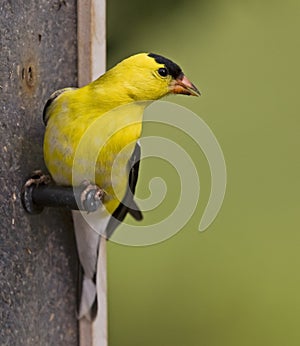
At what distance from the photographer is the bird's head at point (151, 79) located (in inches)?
97.1

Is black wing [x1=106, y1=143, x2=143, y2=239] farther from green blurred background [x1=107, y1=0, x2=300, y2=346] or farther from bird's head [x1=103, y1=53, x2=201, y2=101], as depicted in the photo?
green blurred background [x1=107, y1=0, x2=300, y2=346]

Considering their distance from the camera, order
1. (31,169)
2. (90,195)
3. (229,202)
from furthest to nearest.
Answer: (229,202)
(31,169)
(90,195)

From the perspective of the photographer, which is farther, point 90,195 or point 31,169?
point 31,169

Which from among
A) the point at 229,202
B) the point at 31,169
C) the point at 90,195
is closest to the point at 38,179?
the point at 31,169

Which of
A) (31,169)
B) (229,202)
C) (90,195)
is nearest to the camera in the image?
(90,195)

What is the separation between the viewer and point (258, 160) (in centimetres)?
348

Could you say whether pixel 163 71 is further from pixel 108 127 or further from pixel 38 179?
pixel 38 179

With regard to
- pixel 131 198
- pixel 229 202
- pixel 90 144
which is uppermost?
pixel 90 144

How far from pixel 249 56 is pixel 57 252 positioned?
1.19 metres

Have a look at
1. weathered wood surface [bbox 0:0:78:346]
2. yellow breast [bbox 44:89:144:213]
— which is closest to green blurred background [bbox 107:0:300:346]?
weathered wood surface [bbox 0:0:78:346]

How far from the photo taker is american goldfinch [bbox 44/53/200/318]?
237cm

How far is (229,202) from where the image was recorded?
3439 millimetres

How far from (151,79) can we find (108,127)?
0.44 feet

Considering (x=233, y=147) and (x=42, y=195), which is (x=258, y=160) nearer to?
(x=233, y=147)
